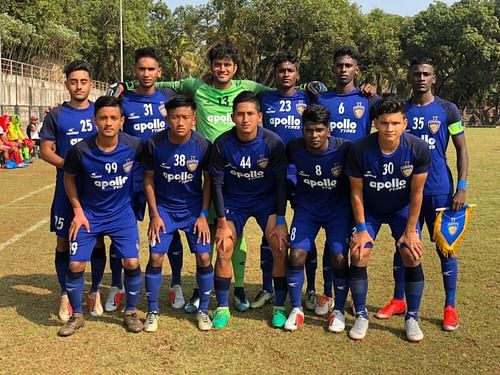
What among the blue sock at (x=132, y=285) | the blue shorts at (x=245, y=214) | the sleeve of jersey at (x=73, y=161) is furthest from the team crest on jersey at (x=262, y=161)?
the sleeve of jersey at (x=73, y=161)

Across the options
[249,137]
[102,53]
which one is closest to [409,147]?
[249,137]

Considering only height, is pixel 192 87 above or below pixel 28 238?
above

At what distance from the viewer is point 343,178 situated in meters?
4.67

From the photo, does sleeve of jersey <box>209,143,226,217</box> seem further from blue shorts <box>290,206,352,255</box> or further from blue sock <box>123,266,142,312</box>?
blue sock <box>123,266,142,312</box>

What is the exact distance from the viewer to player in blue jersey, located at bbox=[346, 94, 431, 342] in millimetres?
4348

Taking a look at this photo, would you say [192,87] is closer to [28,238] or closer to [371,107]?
[371,107]

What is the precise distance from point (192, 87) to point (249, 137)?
43.7 inches

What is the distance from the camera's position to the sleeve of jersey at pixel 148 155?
15.5ft

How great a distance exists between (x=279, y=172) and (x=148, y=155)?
112 centimetres

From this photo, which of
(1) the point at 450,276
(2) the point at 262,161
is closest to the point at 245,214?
(2) the point at 262,161

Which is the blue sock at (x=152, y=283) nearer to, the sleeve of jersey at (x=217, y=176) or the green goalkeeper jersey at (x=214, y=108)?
the sleeve of jersey at (x=217, y=176)

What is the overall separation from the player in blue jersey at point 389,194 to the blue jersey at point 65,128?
91.5 inches

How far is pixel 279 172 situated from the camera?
4.72 meters

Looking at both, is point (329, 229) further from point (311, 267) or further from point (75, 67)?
point (75, 67)
